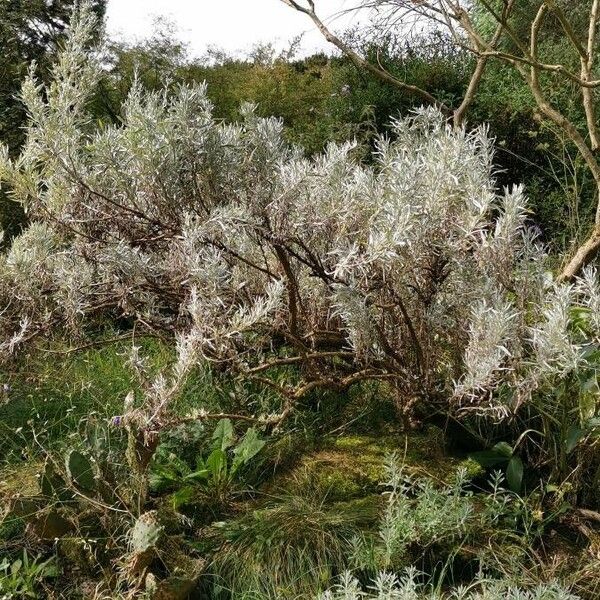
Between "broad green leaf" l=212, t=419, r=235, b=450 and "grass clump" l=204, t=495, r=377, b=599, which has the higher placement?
"broad green leaf" l=212, t=419, r=235, b=450

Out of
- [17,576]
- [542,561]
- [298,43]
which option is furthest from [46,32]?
[542,561]

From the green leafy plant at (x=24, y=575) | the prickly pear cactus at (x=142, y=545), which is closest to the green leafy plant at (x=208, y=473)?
the prickly pear cactus at (x=142, y=545)

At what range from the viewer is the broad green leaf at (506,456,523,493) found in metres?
2.75

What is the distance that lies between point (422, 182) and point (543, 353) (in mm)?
653

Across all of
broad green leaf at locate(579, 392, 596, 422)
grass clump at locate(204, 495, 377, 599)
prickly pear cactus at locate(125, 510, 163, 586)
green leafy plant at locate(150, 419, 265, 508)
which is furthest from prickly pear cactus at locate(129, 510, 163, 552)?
broad green leaf at locate(579, 392, 596, 422)

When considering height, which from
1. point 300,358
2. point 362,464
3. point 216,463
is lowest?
point 216,463

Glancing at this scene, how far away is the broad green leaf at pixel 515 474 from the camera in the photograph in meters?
2.75

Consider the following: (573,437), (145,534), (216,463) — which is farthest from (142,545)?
(573,437)

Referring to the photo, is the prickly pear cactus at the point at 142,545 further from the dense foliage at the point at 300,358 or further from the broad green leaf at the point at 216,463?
the broad green leaf at the point at 216,463

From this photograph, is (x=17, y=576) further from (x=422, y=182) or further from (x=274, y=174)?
(x=422, y=182)

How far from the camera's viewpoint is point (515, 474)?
2.76 m

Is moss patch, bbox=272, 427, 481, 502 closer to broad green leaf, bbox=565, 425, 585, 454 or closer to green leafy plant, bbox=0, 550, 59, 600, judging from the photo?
broad green leaf, bbox=565, 425, 585, 454

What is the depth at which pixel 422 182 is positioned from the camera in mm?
2521

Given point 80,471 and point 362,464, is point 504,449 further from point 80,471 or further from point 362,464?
point 80,471
